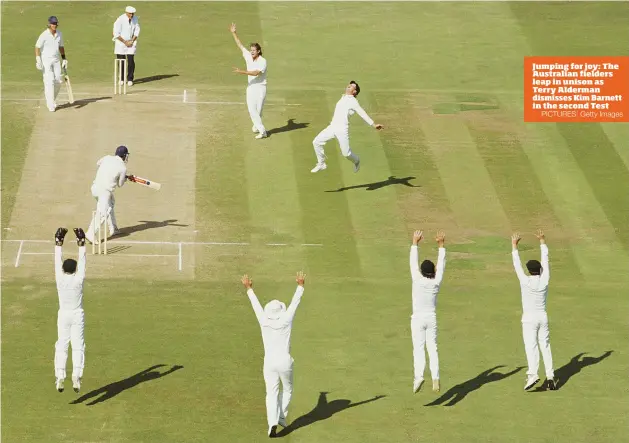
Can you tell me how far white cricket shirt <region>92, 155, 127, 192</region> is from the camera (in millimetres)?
31547

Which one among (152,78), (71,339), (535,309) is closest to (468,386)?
(535,309)

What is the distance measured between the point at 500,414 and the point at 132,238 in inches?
408

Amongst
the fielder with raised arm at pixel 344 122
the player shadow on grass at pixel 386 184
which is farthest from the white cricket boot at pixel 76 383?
the player shadow on grass at pixel 386 184

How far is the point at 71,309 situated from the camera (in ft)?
81.1

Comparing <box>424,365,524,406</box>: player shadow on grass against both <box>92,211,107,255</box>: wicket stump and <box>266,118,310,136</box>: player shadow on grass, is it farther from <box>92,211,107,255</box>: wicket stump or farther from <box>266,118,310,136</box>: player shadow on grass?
<box>266,118,310,136</box>: player shadow on grass

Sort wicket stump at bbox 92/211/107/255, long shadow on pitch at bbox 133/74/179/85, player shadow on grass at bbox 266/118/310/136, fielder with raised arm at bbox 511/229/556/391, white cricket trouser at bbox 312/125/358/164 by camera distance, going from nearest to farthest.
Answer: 1. fielder with raised arm at bbox 511/229/556/391
2. wicket stump at bbox 92/211/107/255
3. white cricket trouser at bbox 312/125/358/164
4. player shadow on grass at bbox 266/118/310/136
5. long shadow on pitch at bbox 133/74/179/85

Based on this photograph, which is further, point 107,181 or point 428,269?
point 107,181

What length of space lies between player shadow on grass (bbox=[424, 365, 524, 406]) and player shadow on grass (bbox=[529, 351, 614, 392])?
28.5 inches

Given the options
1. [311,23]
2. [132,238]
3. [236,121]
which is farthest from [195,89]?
[132,238]

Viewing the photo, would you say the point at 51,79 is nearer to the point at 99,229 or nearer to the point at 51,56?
the point at 51,56

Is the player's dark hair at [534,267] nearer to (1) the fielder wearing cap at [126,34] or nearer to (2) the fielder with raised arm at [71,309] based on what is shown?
(2) the fielder with raised arm at [71,309]

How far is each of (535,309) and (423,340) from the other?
201cm

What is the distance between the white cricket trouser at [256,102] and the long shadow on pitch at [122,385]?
12.1 m

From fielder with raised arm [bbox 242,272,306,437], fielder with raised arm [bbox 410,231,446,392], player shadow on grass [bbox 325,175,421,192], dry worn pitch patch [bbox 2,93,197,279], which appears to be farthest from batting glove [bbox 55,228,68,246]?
player shadow on grass [bbox 325,175,421,192]
